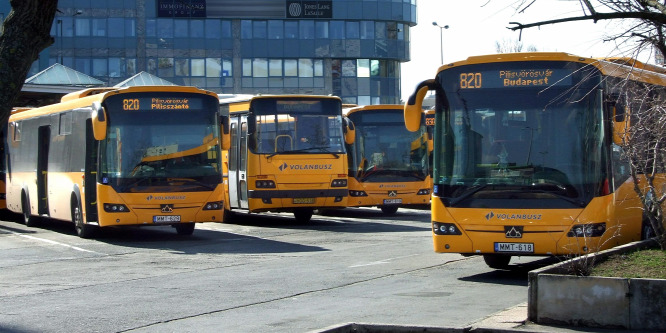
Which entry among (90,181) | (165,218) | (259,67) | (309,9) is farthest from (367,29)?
(165,218)

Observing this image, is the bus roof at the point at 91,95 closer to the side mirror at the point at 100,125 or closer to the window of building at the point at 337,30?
the side mirror at the point at 100,125

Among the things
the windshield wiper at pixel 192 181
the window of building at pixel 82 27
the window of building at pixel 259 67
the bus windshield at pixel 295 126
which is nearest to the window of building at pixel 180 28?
the window of building at pixel 259 67

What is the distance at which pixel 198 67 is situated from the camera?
7094 centimetres

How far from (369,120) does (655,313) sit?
775 inches

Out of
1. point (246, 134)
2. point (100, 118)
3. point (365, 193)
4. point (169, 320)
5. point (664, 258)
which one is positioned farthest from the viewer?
point (365, 193)

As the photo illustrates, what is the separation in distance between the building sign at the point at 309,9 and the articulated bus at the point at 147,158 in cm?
5007

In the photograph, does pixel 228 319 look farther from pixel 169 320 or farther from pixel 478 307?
pixel 478 307

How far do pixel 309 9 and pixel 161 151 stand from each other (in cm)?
5227

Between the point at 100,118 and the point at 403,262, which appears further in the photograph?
the point at 100,118

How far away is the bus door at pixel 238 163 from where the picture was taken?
24562 mm

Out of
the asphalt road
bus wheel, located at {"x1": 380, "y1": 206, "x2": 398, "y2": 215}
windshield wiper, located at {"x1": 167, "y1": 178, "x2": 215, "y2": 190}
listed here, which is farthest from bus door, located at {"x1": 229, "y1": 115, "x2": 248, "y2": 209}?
bus wheel, located at {"x1": 380, "y1": 206, "x2": 398, "y2": 215}

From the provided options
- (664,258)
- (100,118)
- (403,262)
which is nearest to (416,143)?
(100,118)

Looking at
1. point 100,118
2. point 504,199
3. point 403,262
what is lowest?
point 403,262

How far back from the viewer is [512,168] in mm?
13289
